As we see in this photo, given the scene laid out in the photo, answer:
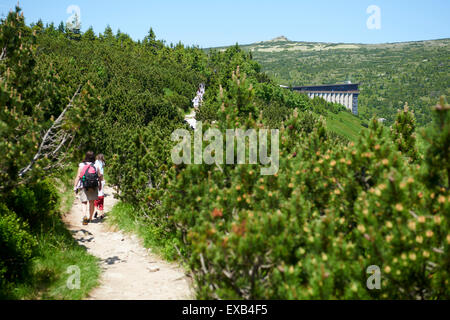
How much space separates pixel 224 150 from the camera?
17.7 feet

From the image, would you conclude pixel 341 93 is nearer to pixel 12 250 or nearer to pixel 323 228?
pixel 12 250

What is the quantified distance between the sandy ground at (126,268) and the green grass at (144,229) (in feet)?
0.49

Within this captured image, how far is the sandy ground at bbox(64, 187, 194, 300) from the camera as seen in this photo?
18.7 ft

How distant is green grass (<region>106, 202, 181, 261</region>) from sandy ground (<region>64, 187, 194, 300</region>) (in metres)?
0.15

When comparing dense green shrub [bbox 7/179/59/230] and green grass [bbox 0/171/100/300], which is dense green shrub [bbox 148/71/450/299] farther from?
dense green shrub [bbox 7/179/59/230]

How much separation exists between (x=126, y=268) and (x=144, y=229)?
1.69 metres

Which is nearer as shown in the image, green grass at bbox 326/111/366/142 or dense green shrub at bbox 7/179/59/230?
dense green shrub at bbox 7/179/59/230

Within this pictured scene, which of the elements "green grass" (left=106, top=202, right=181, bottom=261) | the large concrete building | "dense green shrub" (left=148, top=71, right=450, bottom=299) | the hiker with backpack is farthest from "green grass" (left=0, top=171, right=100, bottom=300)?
the large concrete building
